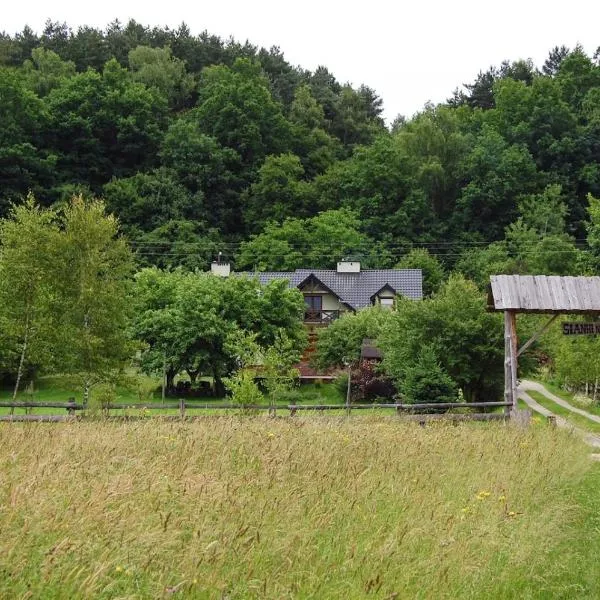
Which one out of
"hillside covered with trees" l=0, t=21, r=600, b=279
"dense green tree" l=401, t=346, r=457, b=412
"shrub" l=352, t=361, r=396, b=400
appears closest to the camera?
"dense green tree" l=401, t=346, r=457, b=412

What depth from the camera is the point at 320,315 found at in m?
50.1

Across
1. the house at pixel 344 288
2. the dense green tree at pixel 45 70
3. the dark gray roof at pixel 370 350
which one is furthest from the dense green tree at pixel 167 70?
the dark gray roof at pixel 370 350

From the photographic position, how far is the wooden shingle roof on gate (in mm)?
17641

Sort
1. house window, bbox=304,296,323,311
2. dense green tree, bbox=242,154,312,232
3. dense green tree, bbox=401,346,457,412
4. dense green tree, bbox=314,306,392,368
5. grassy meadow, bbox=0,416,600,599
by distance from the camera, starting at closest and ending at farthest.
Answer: grassy meadow, bbox=0,416,600,599
dense green tree, bbox=401,346,457,412
dense green tree, bbox=314,306,392,368
house window, bbox=304,296,323,311
dense green tree, bbox=242,154,312,232

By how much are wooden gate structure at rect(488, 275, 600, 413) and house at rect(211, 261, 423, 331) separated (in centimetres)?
3079

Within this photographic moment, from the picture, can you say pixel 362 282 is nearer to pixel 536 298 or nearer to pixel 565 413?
pixel 565 413

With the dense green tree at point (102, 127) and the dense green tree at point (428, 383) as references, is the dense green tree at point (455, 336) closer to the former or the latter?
the dense green tree at point (428, 383)

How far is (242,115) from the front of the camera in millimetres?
76125

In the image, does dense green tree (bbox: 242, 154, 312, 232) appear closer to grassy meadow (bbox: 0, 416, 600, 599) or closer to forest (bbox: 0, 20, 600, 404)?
forest (bbox: 0, 20, 600, 404)

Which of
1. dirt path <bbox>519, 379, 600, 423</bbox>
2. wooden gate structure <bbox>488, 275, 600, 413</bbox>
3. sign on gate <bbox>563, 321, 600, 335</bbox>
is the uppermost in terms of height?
wooden gate structure <bbox>488, 275, 600, 413</bbox>

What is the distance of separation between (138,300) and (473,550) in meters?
33.6

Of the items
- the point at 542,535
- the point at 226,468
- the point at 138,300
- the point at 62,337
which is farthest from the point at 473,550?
the point at 138,300

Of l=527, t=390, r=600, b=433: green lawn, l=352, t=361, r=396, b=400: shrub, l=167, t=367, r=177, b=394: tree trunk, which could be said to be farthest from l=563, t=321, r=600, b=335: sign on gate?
l=167, t=367, r=177, b=394: tree trunk

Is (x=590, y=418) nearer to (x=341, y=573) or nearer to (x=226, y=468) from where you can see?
(x=226, y=468)
